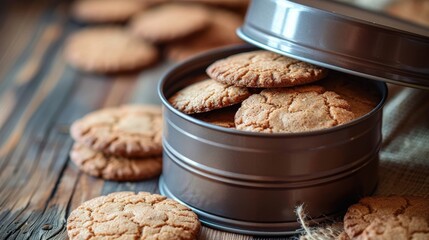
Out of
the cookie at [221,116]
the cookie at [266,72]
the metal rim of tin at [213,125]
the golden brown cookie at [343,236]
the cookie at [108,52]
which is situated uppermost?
the cookie at [266,72]

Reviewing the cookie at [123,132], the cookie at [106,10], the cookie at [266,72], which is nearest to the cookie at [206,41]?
the cookie at [106,10]

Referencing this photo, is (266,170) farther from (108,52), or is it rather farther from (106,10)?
(106,10)

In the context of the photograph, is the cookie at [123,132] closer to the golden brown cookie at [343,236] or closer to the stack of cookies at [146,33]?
the stack of cookies at [146,33]

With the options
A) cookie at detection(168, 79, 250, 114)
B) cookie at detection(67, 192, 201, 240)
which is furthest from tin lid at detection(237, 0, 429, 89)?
cookie at detection(67, 192, 201, 240)

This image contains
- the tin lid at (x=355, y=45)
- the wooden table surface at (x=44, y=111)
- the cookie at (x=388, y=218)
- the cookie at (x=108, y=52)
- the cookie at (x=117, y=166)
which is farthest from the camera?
the cookie at (x=108, y=52)

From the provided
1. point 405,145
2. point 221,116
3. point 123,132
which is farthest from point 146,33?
point 405,145

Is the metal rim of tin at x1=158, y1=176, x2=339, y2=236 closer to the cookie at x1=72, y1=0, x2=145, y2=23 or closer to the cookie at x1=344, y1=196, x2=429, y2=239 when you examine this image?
the cookie at x1=344, y1=196, x2=429, y2=239
